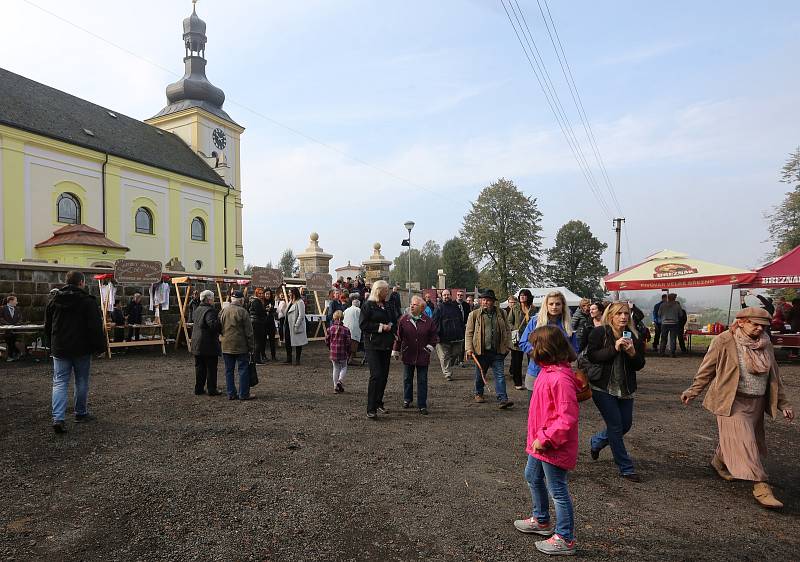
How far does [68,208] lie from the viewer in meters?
26.7

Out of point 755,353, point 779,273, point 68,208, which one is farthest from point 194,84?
point 755,353

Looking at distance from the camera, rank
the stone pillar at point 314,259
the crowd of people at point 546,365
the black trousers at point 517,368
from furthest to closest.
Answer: the stone pillar at point 314,259 → the black trousers at point 517,368 → the crowd of people at point 546,365

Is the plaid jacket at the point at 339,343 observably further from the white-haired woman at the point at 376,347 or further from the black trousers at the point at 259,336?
the black trousers at the point at 259,336

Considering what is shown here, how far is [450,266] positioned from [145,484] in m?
59.7

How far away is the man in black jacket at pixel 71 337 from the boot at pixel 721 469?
7189 mm

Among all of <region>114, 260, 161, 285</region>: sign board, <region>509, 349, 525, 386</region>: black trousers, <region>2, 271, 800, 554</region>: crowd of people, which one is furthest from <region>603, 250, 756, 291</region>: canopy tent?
<region>114, 260, 161, 285</region>: sign board

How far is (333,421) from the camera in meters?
6.36

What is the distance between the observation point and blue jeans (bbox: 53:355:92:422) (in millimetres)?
5703

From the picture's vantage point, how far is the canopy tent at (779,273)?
12.4 metres

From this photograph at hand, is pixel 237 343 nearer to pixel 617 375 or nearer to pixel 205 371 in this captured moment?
pixel 205 371

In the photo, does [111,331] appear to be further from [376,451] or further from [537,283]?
[537,283]

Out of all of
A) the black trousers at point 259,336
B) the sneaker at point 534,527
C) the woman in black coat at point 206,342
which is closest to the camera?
the sneaker at point 534,527

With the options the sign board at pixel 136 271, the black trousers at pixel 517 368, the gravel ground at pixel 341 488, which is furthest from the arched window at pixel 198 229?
the black trousers at pixel 517 368

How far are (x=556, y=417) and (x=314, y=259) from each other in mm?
18221
